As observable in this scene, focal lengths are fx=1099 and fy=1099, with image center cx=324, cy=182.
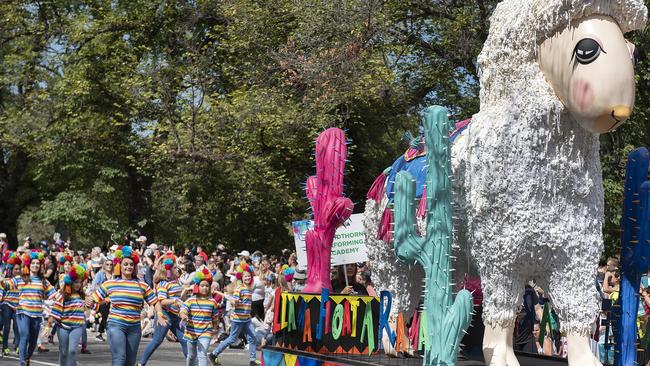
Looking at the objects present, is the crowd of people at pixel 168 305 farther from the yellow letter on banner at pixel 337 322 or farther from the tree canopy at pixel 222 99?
the tree canopy at pixel 222 99

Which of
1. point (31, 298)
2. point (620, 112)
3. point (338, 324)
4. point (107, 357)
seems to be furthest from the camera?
point (107, 357)

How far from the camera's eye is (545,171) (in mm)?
7176

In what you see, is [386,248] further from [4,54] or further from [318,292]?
[4,54]

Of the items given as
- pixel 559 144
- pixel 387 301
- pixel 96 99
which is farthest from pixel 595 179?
pixel 96 99

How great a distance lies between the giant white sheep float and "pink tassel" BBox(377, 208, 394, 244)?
5.61 ft

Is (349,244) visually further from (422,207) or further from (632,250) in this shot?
(632,250)

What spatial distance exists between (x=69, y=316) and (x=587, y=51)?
678 cm

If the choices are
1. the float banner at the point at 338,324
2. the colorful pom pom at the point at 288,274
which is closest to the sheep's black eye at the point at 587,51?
the float banner at the point at 338,324

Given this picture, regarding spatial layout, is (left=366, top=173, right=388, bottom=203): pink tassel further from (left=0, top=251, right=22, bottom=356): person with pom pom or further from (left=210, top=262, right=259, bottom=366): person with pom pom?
(left=0, top=251, right=22, bottom=356): person with pom pom

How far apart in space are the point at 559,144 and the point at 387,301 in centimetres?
245

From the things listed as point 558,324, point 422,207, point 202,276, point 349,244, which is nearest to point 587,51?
point 422,207

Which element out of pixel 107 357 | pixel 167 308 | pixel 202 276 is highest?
pixel 202 276

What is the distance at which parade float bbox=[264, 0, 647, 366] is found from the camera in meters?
6.73

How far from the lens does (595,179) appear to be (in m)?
7.34
